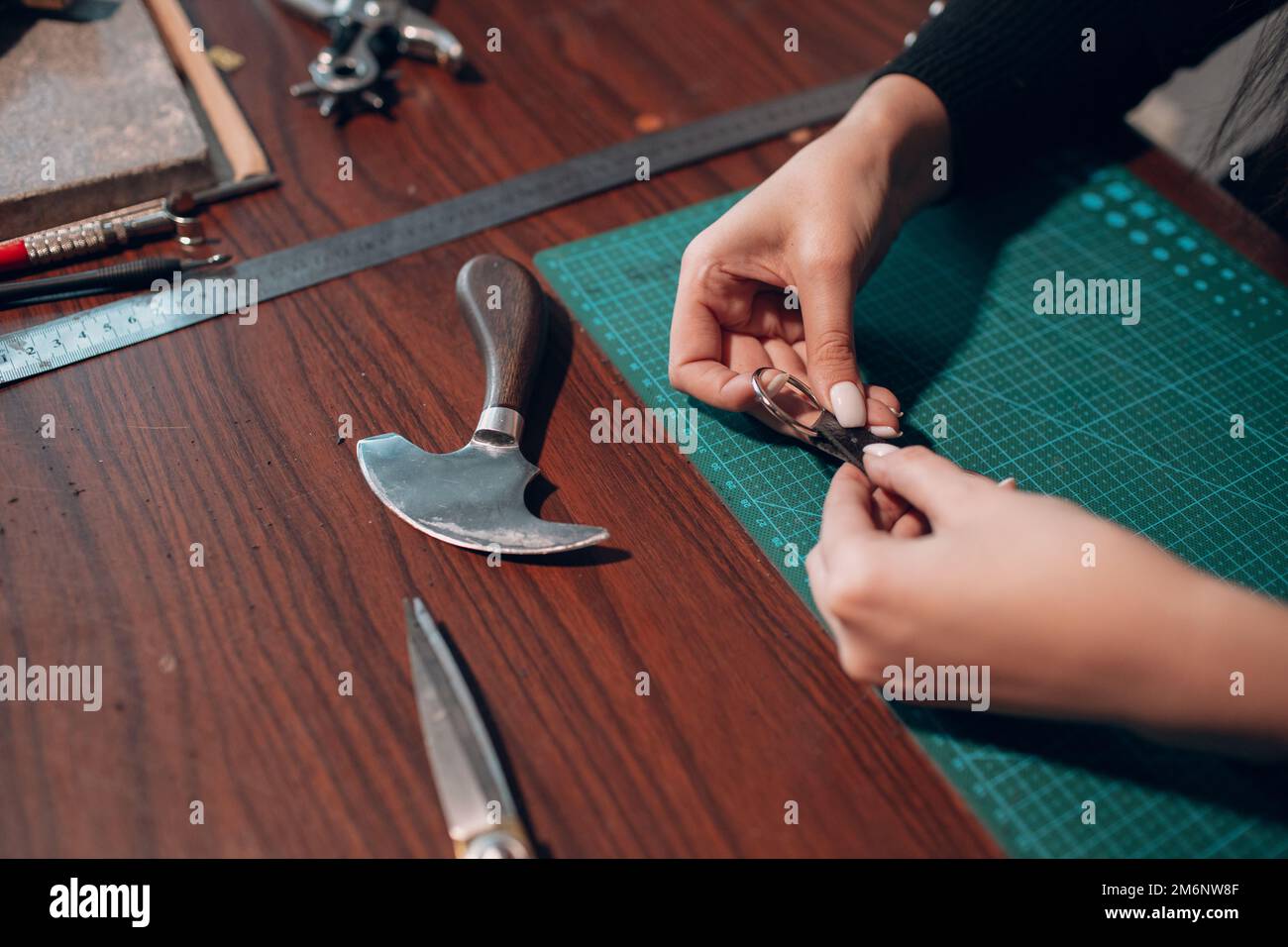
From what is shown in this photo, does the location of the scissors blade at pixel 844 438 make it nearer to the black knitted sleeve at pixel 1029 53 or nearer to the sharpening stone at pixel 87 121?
the black knitted sleeve at pixel 1029 53

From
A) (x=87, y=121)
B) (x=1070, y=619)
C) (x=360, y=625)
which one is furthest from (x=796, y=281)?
(x=87, y=121)

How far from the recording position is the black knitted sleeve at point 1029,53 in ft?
4.24

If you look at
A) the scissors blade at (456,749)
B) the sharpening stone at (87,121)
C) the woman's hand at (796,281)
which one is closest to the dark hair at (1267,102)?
the woman's hand at (796,281)

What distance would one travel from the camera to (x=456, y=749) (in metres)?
0.79

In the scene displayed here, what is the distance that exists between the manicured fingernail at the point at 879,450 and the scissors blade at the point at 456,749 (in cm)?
48

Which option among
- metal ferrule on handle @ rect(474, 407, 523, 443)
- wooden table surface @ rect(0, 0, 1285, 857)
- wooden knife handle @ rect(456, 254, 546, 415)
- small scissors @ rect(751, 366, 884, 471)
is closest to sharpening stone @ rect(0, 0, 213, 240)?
wooden table surface @ rect(0, 0, 1285, 857)

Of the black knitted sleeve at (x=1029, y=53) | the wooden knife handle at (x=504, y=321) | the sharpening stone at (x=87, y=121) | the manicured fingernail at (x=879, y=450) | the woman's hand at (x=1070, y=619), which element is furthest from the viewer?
the black knitted sleeve at (x=1029, y=53)

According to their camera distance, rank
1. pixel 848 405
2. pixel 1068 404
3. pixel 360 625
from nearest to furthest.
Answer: pixel 360 625
pixel 848 405
pixel 1068 404

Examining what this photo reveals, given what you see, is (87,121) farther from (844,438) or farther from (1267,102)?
(1267,102)

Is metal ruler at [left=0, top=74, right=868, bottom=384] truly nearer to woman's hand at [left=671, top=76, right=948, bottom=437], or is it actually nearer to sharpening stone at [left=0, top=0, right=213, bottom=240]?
sharpening stone at [left=0, top=0, right=213, bottom=240]

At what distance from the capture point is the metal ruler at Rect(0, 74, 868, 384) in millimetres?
1093

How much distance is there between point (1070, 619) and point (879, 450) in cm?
27

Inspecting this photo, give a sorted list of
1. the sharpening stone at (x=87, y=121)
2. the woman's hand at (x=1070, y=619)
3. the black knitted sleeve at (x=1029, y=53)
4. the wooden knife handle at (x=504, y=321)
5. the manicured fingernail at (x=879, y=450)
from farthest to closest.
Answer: the black knitted sleeve at (x=1029, y=53) < the sharpening stone at (x=87, y=121) < the wooden knife handle at (x=504, y=321) < the manicured fingernail at (x=879, y=450) < the woman's hand at (x=1070, y=619)
